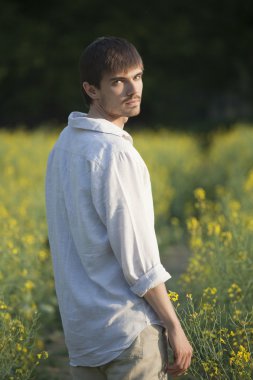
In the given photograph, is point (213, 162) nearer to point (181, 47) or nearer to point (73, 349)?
point (73, 349)

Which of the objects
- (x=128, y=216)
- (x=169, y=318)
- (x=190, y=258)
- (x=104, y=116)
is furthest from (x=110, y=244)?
(x=190, y=258)

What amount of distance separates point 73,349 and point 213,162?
915 centimetres

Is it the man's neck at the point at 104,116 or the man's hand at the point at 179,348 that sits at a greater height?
the man's neck at the point at 104,116

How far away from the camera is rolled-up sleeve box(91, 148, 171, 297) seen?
2119 millimetres

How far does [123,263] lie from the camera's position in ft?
6.98

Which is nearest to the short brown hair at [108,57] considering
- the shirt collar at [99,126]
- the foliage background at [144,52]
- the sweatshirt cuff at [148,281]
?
the shirt collar at [99,126]

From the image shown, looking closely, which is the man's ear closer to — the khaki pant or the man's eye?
the man's eye

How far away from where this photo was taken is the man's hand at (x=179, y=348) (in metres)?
2.17

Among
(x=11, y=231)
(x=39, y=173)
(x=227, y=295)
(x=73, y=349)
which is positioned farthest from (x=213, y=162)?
(x=73, y=349)

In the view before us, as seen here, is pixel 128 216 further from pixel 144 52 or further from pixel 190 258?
pixel 144 52

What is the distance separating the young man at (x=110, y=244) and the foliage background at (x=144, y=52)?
21819 mm

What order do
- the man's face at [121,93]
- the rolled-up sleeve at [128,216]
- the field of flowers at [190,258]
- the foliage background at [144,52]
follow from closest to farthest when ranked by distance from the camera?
the rolled-up sleeve at [128,216] → the man's face at [121,93] → the field of flowers at [190,258] → the foliage background at [144,52]

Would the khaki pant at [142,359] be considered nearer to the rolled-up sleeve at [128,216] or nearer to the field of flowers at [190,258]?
the rolled-up sleeve at [128,216]

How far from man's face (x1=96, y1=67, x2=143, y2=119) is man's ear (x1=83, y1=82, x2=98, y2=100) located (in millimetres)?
10
